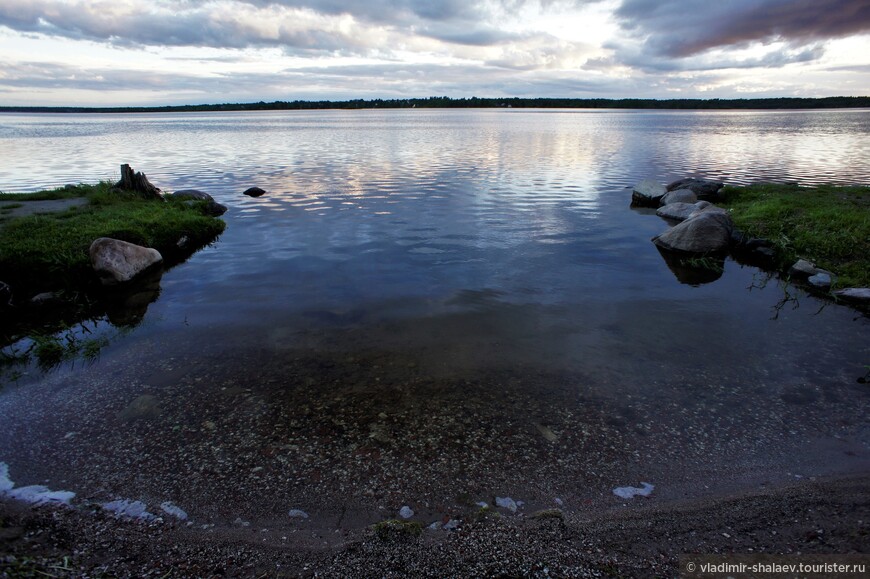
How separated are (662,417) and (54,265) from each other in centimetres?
1810

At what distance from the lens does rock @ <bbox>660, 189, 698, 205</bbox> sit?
90.1ft

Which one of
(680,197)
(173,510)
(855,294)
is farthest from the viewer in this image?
(680,197)

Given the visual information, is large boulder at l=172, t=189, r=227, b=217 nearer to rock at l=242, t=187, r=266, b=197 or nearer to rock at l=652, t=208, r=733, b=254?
rock at l=242, t=187, r=266, b=197

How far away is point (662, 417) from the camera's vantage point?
8562 millimetres

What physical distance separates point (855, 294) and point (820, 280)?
1391mm

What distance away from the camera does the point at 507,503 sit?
21.6 ft

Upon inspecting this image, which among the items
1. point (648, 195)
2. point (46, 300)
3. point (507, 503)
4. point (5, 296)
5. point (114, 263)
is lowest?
point (507, 503)

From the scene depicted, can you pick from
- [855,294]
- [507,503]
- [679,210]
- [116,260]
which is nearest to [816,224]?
[679,210]

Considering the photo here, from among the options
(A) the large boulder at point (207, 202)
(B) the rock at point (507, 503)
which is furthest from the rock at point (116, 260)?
(B) the rock at point (507, 503)

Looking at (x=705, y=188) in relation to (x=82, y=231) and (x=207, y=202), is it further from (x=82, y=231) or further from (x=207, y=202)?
(x=82, y=231)

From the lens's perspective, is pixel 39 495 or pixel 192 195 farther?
pixel 192 195

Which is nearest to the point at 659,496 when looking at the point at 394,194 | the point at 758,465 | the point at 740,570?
the point at 740,570

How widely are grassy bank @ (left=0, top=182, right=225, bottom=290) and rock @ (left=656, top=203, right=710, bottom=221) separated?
24.0 metres

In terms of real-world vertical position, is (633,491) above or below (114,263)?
below
